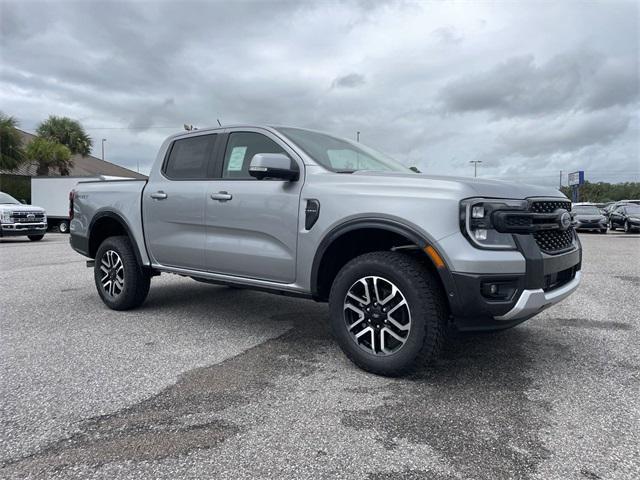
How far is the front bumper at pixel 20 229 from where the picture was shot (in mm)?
15742

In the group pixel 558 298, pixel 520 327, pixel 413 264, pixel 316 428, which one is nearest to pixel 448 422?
pixel 316 428

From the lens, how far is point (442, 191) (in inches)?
128

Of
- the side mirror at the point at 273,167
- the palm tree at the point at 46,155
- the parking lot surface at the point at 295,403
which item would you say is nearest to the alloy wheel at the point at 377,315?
the parking lot surface at the point at 295,403

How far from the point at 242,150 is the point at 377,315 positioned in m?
2.04

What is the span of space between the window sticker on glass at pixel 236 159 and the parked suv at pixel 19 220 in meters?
14.3

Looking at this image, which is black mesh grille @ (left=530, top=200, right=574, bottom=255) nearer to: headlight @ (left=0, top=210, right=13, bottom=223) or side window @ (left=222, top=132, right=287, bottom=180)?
side window @ (left=222, top=132, right=287, bottom=180)

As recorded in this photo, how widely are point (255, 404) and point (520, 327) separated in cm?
295

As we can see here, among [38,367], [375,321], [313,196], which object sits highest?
[313,196]

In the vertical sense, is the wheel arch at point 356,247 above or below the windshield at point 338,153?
below

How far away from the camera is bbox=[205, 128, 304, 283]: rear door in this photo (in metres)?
4.00

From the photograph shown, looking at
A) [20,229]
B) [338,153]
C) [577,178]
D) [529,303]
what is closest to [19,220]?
[20,229]

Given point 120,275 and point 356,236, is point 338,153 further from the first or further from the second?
point 120,275

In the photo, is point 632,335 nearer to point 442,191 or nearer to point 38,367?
point 442,191

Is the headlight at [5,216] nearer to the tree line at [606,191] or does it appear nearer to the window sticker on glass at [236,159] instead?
the window sticker on glass at [236,159]
